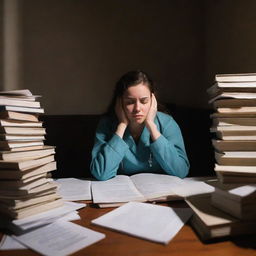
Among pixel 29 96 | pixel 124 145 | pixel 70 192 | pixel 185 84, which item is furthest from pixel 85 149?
pixel 29 96

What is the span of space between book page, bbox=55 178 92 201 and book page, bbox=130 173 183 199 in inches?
7.5

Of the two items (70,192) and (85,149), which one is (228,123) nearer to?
(70,192)

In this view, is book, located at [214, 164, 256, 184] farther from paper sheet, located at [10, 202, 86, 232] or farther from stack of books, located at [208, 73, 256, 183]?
paper sheet, located at [10, 202, 86, 232]

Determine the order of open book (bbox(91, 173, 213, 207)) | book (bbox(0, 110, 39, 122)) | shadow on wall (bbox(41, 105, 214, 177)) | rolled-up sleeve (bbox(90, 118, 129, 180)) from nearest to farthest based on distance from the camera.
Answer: book (bbox(0, 110, 39, 122)), open book (bbox(91, 173, 213, 207)), rolled-up sleeve (bbox(90, 118, 129, 180)), shadow on wall (bbox(41, 105, 214, 177))

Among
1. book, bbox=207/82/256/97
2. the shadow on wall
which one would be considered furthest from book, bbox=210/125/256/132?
the shadow on wall

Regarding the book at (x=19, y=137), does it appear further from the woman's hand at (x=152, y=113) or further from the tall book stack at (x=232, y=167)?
the woman's hand at (x=152, y=113)

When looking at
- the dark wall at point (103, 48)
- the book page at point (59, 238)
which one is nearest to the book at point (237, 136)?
the book page at point (59, 238)

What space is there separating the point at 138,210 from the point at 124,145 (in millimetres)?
676

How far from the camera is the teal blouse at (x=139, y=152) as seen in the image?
4.90 feet

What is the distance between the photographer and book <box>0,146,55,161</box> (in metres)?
0.85

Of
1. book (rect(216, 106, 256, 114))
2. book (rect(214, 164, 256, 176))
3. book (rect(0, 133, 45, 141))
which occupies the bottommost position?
book (rect(214, 164, 256, 176))

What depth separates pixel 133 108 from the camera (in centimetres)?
158

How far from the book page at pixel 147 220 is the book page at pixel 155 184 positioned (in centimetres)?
8

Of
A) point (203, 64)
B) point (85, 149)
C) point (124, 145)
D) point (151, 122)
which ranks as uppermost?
point (203, 64)
